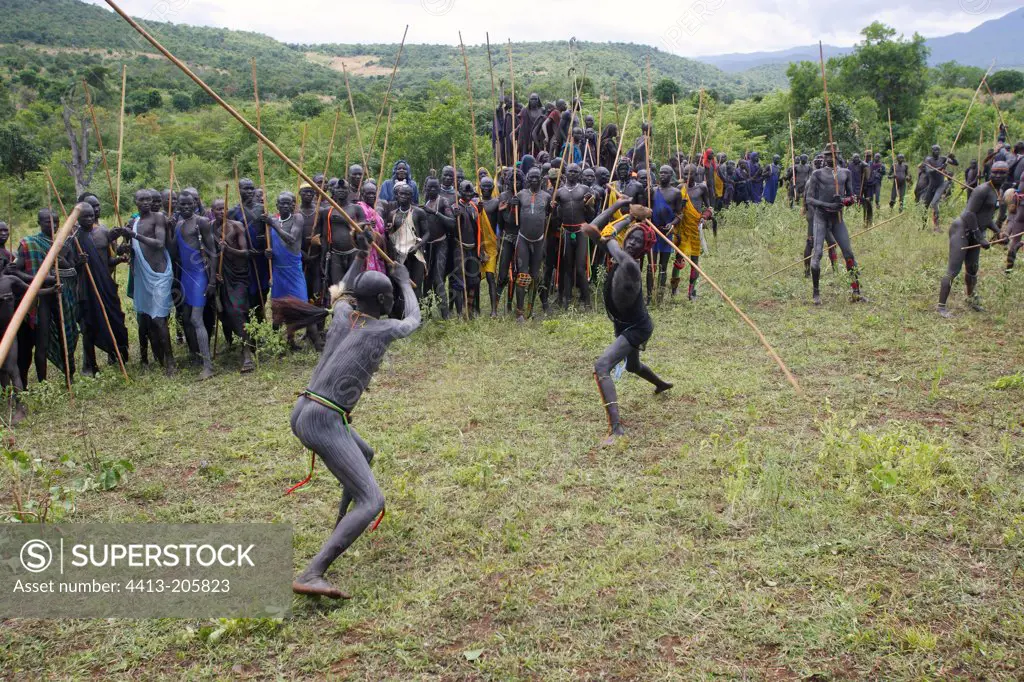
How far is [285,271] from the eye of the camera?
809 centimetres

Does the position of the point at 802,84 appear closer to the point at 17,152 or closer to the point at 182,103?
the point at 182,103

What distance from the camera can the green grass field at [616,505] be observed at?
3543mm

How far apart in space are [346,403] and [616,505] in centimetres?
185

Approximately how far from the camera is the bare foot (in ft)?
12.6

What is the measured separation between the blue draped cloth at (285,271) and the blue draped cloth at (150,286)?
1.00 m

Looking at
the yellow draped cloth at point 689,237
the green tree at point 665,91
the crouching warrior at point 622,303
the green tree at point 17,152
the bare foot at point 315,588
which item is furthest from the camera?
the green tree at point 665,91

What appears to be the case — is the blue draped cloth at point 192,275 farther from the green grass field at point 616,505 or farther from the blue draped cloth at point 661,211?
the blue draped cloth at point 661,211

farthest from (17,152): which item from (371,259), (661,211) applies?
(661,211)

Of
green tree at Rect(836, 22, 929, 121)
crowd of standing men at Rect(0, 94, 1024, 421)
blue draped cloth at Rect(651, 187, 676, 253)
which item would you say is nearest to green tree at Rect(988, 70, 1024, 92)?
green tree at Rect(836, 22, 929, 121)

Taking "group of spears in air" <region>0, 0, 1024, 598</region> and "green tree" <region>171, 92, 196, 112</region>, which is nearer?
"group of spears in air" <region>0, 0, 1024, 598</region>

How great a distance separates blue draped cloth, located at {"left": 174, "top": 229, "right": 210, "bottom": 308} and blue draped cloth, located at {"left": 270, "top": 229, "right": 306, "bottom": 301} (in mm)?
672

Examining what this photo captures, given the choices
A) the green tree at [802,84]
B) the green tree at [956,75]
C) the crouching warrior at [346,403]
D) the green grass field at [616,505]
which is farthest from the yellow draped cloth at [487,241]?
the green tree at [956,75]

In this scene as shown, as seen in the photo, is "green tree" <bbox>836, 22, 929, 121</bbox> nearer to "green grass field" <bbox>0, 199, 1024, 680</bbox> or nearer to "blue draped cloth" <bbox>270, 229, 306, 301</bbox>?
"green grass field" <bbox>0, 199, 1024, 680</bbox>

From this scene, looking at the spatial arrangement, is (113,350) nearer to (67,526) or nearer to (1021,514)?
(67,526)
